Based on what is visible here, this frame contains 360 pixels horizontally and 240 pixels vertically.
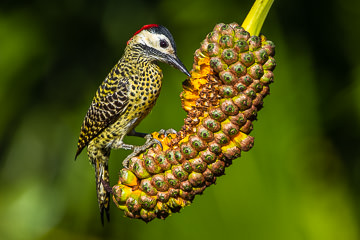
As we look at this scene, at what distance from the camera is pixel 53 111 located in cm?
373

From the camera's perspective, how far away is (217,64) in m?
1.74

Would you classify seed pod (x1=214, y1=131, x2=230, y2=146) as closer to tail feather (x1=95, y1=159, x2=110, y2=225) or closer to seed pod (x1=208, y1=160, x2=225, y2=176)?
seed pod (x1=208, y1=160, x2=225, y2=176)

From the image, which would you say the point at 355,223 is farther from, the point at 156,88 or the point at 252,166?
the point at 156,88

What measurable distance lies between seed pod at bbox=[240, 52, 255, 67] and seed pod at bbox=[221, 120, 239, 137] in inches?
7.7

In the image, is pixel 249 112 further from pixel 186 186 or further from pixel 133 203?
pixel 133 203

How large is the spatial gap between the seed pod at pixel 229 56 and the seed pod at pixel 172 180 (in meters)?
0.43

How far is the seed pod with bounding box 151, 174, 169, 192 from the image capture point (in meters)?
1.87

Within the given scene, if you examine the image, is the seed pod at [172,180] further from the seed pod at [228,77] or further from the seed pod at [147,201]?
the seed pod at [228,77]

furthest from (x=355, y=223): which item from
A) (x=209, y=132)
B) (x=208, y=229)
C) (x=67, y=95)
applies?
(x=67, y=95)

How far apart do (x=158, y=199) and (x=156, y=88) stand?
2.94 ft

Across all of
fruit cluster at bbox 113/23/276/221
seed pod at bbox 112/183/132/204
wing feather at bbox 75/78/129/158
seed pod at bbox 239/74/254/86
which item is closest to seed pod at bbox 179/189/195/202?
fruit cluster at bbox 113/23/276/221

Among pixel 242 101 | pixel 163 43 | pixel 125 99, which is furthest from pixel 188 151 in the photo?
pixel 125 99

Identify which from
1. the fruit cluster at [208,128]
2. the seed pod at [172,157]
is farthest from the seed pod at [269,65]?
the seed pod at [172,157]

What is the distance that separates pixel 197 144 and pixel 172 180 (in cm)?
16
